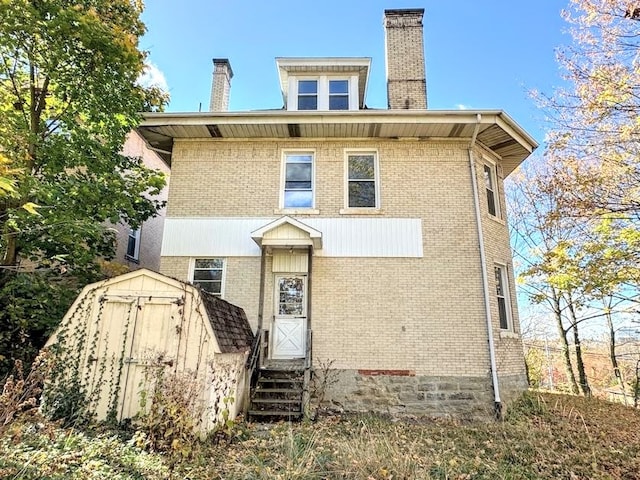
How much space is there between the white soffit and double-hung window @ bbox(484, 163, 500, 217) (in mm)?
2717

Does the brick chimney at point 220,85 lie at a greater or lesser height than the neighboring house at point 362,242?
greater

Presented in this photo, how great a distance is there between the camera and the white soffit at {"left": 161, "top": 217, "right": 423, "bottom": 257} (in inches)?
376

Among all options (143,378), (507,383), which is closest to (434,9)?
(507,383)

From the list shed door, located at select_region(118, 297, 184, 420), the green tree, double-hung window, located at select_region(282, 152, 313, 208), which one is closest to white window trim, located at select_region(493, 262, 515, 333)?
double-hung window, located at select_region(282, 152, 313, 208)

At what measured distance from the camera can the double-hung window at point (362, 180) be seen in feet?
33.1

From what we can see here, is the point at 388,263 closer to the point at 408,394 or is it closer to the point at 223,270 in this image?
the point at 408,394

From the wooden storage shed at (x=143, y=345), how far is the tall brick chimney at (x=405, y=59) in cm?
807

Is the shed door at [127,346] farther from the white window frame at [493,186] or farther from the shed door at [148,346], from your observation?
the white window frame at [493,186]

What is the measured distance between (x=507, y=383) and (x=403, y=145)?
6.60m

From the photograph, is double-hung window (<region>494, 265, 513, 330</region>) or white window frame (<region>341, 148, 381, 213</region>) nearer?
white window frame (<region>341, 148, 381, 213</region>)

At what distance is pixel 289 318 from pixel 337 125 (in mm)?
5176

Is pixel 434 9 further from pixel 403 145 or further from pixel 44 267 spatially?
pixel 44 267

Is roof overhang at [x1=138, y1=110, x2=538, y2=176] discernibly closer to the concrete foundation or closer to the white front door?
the white front door

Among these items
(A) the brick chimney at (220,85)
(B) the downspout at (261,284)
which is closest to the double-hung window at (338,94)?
(A) the brick chimney at (220,85)
